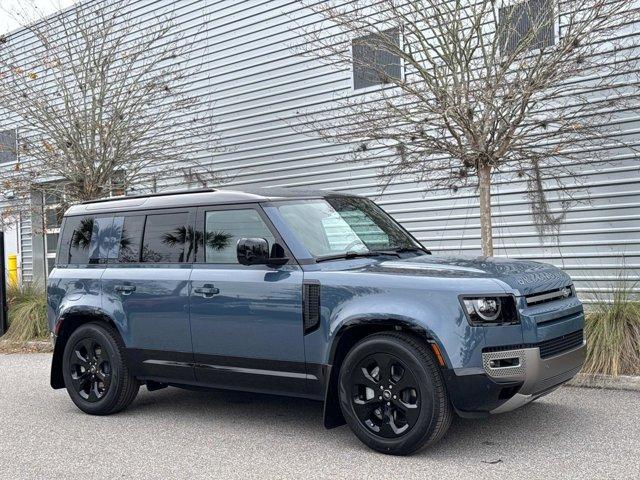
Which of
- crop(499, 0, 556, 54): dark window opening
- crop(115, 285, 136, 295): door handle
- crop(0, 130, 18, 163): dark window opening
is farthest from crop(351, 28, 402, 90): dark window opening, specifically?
crop(0, 130, 18, 163): dark window opening

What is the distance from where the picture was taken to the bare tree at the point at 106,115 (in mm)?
12906

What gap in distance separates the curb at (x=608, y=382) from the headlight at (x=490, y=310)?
2.84 metres

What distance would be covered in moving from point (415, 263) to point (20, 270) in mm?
16270

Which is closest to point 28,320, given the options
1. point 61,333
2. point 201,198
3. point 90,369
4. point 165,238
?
point 61,333

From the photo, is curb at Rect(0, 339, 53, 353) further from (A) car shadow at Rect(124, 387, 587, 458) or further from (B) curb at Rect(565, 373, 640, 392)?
(B) curb at Rect(565, 373, 640, 392)

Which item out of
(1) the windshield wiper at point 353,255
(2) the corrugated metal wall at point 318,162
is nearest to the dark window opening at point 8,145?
(2) the corrugated metal wall at point 318,162

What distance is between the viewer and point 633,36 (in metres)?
9.59

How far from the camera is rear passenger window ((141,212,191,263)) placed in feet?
21.2

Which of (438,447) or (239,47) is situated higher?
(239,47)

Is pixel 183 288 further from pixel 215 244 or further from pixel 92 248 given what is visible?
pixel 92 248

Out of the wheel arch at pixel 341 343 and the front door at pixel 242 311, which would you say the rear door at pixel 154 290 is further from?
the wheel arch at pixel 341 343

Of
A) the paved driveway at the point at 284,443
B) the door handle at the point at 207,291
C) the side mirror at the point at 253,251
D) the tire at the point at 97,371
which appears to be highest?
the side mirror at the point at 253,251

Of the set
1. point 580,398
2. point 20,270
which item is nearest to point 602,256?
point 580,398

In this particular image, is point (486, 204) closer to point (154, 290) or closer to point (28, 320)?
point (154, 290)
